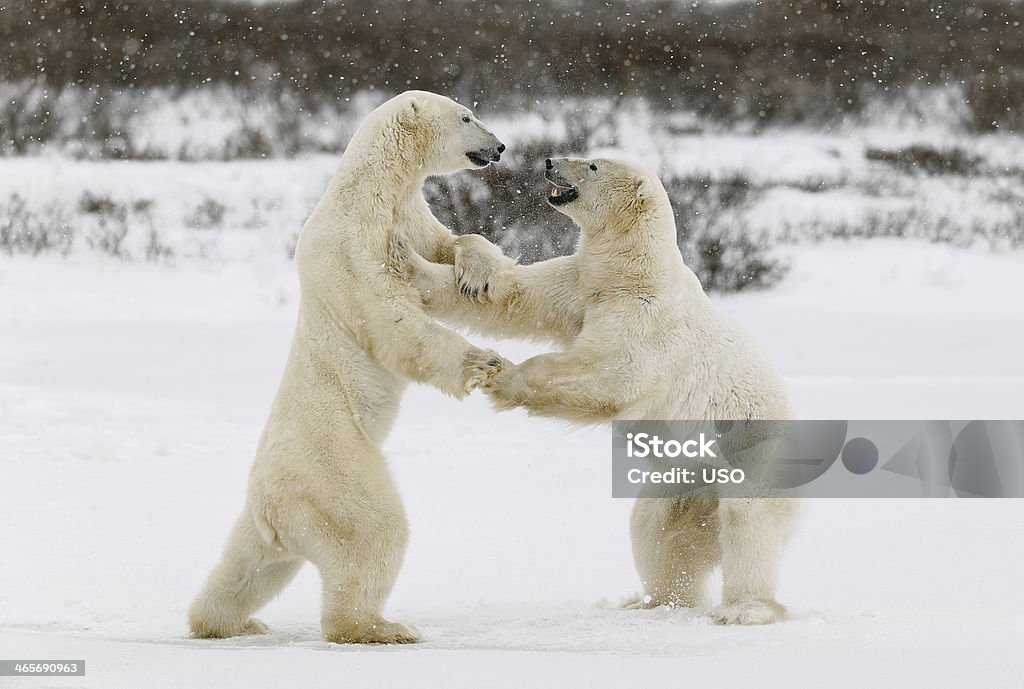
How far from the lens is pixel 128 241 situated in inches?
406

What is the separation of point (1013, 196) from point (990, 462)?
20.4 ft

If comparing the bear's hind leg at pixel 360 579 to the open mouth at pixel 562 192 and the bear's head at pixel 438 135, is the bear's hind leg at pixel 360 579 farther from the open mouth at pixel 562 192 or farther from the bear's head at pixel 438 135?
the open mouth at pixel 562 192

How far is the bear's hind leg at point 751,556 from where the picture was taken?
3213mm

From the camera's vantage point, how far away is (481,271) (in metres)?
3.35

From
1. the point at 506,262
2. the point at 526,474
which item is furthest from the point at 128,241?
the point at 506,262

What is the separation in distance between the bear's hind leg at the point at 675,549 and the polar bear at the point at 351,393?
0.71m

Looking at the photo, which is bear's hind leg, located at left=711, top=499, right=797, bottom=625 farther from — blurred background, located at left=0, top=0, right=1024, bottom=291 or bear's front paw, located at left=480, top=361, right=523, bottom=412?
blurred background, located at left=0, top=0, right=1024, bottom=291

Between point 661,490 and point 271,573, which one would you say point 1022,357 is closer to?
point 661,490
